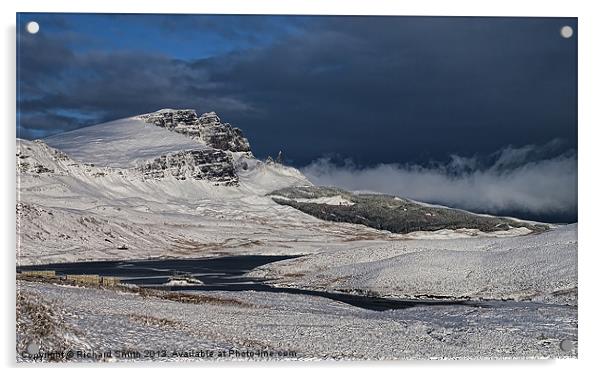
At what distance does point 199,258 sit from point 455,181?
4264mm

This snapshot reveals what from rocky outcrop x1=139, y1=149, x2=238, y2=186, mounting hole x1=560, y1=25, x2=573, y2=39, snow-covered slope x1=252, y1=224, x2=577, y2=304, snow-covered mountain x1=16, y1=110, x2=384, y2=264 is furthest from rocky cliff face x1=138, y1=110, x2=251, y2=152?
mounting hole x1=560, y1=25, x2=573, y2=39

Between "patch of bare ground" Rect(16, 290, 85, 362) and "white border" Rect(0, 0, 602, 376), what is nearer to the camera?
"patch of bare ground" Rect(16, 290, 85, 362)

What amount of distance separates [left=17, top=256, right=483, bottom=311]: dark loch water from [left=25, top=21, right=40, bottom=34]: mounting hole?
3451 millimetres

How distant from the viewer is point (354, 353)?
10.7 meters

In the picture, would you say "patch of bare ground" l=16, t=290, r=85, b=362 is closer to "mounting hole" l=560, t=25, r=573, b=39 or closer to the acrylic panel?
the acrylic panel

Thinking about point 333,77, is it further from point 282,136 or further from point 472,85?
point 472,85

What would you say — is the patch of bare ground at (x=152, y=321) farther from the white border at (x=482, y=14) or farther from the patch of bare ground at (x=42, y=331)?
the white border at (x=482, y=14)

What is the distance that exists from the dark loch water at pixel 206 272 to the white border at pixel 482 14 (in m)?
1.22

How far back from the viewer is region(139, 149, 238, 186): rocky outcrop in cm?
1202

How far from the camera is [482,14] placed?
1113 centimetres

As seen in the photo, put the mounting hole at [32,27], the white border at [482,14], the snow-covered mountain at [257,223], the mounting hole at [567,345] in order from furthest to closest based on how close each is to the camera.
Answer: the snow-covered mountain at [257,223]
the mounting hole at [567,345]
the mounting hole at [32,27]
the white border at [482,14]

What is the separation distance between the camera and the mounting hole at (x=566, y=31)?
11.2 m

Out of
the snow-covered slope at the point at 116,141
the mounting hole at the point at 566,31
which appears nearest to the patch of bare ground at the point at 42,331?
the snow-covered slope at the point at 116,141
